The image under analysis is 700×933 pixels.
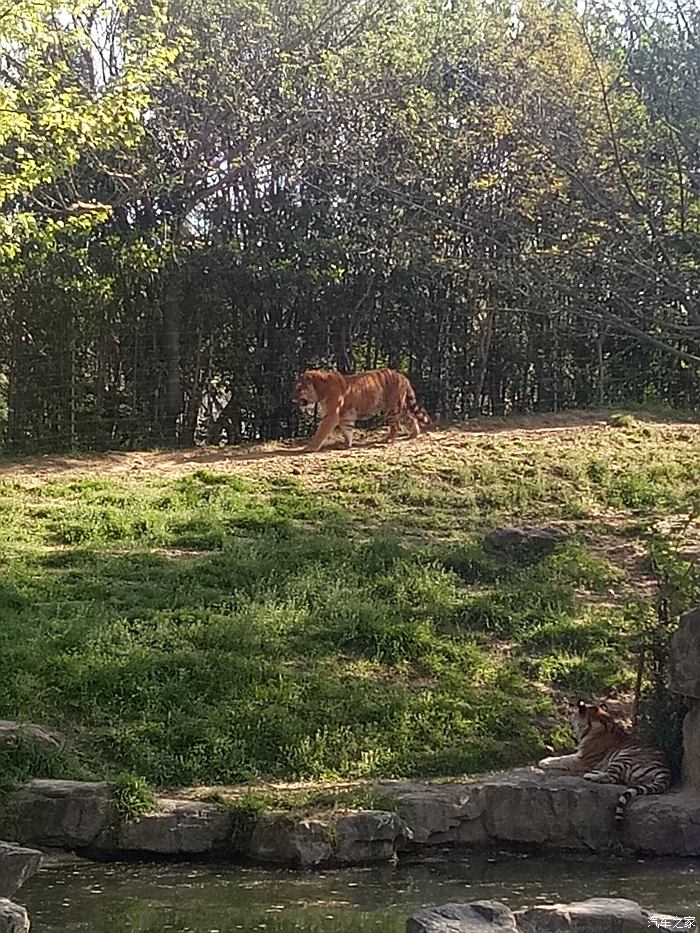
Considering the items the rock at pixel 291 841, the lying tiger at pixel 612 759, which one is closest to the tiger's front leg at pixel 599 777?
the lying tiger at pixel 612 759

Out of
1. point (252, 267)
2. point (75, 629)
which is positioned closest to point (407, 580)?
point (75, 629)

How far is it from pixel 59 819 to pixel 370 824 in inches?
62.4

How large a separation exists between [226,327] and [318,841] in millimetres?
10805

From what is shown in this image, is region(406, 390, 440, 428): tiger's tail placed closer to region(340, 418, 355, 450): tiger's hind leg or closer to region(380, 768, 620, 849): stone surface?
region(340, 418, 355, 450): tiger's hind leg

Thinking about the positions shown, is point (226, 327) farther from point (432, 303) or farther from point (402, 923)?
point (402, 923)

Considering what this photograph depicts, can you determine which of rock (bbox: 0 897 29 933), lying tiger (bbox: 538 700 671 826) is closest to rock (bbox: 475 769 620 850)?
lying tiger (bbox: 538 700 671 826)

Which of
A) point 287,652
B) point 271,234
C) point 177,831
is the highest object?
point 271,234

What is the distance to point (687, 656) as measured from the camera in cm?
782

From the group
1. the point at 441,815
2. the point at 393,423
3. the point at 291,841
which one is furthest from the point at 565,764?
the point at 393,423

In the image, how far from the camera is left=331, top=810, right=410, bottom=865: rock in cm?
721

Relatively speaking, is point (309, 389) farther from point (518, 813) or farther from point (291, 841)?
point (291, 841)

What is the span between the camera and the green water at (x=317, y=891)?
19.7ft

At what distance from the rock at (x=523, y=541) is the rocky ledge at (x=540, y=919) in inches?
262

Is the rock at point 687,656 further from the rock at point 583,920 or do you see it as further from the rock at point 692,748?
the rock at point 583,920
